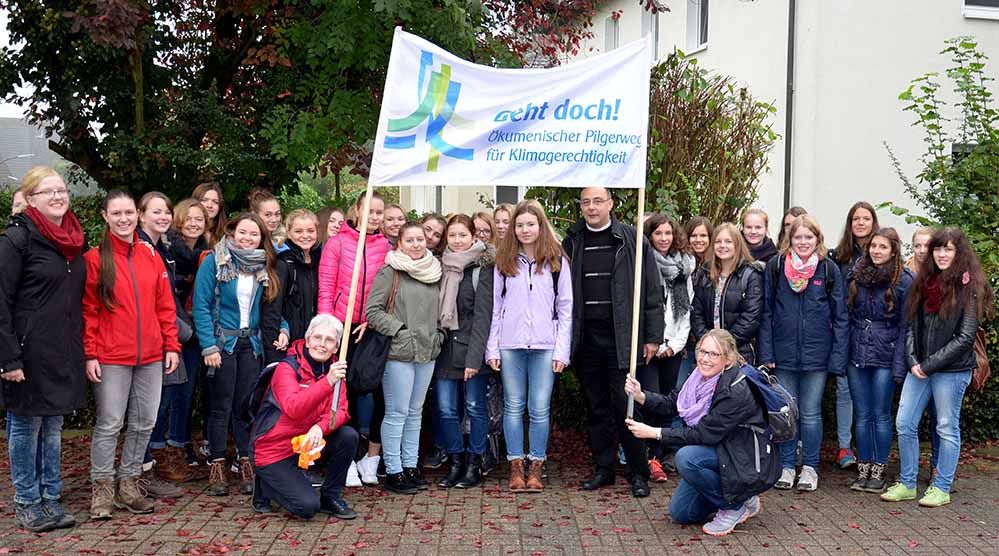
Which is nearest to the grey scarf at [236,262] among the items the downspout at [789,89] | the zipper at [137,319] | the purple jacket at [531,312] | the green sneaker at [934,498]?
the zipper at [137,319]

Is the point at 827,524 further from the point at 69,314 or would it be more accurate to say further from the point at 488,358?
the point at 69,314

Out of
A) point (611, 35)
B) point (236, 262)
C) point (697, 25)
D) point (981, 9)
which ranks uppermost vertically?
point (611, 35)

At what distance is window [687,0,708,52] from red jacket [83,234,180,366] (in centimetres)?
1492

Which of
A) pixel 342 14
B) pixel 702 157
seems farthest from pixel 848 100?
pixel 342 14

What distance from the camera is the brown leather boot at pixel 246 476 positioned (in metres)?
7.08

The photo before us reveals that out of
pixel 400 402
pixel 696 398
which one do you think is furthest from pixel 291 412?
pixel 696 398

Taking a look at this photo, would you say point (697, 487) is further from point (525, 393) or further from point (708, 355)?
point (525, 393)

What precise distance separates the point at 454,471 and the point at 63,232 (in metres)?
3.24

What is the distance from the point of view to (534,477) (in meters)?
7.32

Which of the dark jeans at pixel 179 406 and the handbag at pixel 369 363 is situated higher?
the handbag at pixel 369 363

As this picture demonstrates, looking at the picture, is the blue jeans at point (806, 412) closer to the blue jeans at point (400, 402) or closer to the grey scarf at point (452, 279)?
the grey scarf at point (452, 279)

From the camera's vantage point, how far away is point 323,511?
6621 millimetres

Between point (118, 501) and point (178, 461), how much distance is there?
808mm

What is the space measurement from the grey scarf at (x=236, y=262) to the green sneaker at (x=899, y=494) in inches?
186
